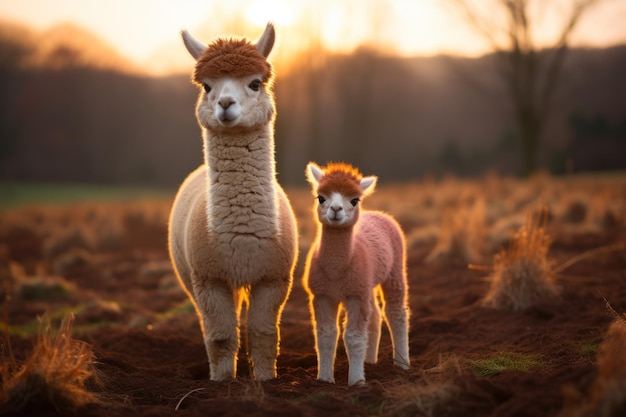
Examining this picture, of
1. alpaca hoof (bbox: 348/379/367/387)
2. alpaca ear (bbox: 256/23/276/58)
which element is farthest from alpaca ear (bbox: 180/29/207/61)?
alpaca hoof (bbox: 348/379/367/387)

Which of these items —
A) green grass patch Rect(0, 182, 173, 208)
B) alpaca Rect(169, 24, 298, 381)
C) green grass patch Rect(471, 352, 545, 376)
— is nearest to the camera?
green grass patch Rect(471, 352, 545, 376)

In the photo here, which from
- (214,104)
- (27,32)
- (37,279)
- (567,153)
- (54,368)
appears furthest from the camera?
(27,32)

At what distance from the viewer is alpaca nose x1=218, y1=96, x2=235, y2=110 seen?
5.04m

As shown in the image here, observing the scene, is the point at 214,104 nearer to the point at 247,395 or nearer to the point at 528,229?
the point at 247,395

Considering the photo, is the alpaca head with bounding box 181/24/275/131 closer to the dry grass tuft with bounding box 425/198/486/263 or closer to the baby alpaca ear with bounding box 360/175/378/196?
the baby alpaca ear with bounding box 360/175/378/196

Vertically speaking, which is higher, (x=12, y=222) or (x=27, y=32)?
(x=27, y=32)

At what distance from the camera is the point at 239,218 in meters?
5.30

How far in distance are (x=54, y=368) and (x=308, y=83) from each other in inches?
1230

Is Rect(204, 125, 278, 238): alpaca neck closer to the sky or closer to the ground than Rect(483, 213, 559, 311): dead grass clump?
closer to the sky

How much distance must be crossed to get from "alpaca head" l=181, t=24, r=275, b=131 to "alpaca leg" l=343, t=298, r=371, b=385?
1.69 meters

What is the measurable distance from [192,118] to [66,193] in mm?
13077

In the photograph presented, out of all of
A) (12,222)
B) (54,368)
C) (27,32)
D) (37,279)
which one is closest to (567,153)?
(12,222)

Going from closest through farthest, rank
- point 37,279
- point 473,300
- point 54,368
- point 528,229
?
point 54,368
point 528,229
point 473,300
point 37,279

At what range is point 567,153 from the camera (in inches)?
1237
